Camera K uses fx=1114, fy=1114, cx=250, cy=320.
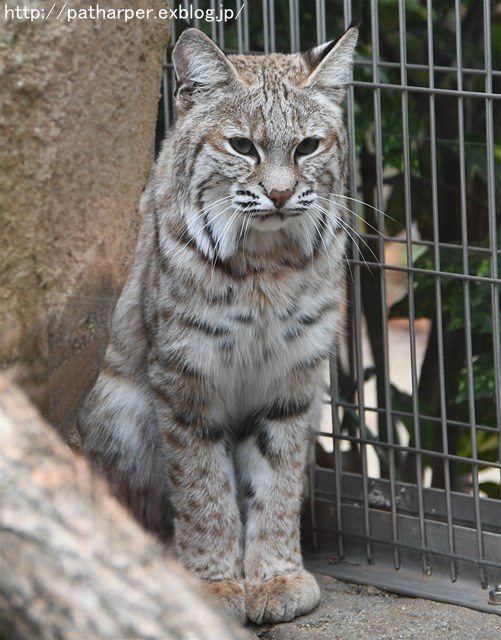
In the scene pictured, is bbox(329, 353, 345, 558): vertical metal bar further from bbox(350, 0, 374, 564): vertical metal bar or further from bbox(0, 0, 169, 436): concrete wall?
bbox(0, 0, 169, 436): concrete wall

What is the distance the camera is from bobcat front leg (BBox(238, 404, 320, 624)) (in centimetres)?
336

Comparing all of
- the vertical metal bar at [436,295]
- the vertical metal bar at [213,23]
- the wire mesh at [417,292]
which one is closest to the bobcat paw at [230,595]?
the wire mesh at [417,292]

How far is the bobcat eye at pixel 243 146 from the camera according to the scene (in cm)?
312

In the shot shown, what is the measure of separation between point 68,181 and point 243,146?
74 cm

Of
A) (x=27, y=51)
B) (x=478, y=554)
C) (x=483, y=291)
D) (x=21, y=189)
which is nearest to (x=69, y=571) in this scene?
(x=21, y=189)

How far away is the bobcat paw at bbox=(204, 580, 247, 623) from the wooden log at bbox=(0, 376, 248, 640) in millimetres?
1517

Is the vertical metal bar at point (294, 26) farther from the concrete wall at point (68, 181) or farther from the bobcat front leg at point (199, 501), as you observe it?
the bobcat front leg at point (199, 501)

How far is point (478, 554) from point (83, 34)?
1.98 meters

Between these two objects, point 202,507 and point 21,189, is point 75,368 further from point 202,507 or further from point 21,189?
point 202,507

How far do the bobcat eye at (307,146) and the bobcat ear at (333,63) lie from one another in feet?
0.59

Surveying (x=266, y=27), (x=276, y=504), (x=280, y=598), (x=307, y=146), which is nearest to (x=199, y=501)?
(x=276, y=504)

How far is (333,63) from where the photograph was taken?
10.6ft

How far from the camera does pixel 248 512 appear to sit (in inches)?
139

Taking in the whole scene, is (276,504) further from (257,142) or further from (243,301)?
(257,142)
